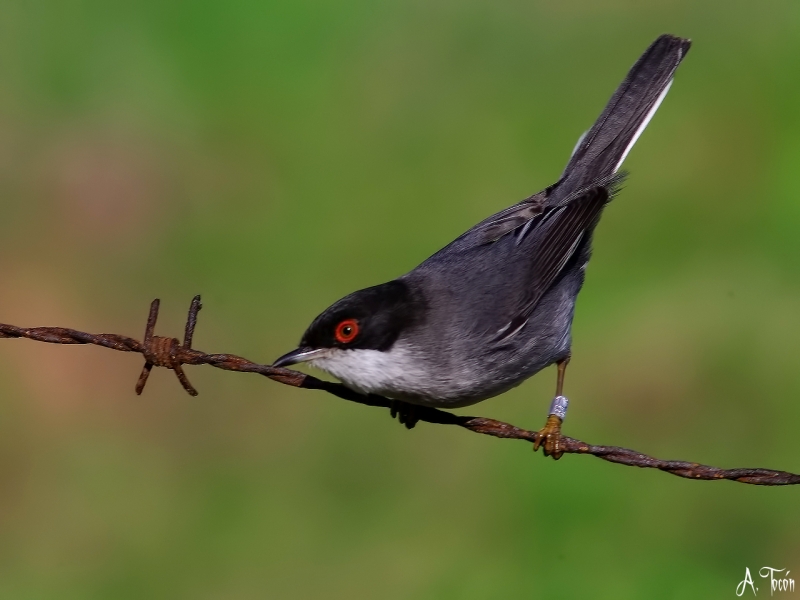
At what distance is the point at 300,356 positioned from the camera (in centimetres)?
427

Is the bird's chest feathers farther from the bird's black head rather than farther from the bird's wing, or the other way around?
the bird's wing

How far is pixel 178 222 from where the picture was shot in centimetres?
897

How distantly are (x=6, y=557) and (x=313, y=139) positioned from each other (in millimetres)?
4520

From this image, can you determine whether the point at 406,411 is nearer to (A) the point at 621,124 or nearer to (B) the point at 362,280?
(A) the point at 621,124

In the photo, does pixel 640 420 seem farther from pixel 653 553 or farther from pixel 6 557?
pixel 6 557

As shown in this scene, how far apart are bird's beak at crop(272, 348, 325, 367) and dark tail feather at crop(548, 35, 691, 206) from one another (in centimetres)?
185

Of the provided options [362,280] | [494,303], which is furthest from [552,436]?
[362,280]

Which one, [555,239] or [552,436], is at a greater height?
[555,239]

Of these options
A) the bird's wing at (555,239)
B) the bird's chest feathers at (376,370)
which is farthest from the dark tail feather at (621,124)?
the bird's chest feathers at (376,370)

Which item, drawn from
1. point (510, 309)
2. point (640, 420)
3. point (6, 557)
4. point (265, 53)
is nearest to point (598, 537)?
point (640, 420)

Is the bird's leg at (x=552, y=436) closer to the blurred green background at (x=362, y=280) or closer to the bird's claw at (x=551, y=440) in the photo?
the bird's claw at (x=551, y=440)

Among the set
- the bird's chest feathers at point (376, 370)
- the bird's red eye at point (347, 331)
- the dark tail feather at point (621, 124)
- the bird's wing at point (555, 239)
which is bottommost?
the bird's chest feathers at point (376, 370)

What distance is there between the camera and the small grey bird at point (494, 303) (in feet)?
14.3

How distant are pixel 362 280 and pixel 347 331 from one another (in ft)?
13.7
